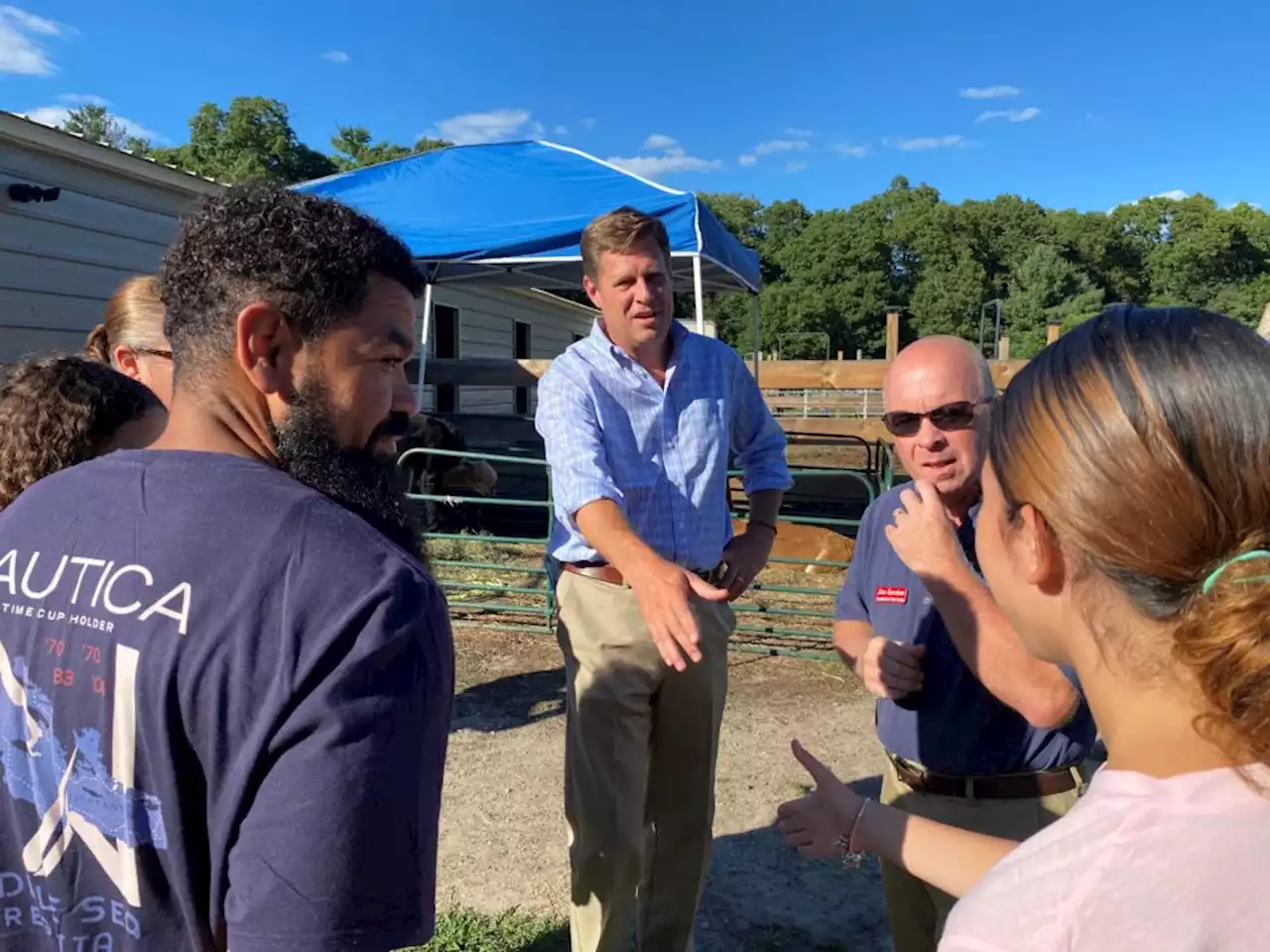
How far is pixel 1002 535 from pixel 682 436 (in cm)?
166

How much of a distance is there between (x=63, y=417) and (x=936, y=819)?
2104 millimetres

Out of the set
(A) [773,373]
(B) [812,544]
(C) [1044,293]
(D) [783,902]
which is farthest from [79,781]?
(C) [1044,293]

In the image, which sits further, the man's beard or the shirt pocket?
the shirt pocket

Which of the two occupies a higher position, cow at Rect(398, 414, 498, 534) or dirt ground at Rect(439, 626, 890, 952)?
cow at Rect(398, 414, 498, 534)

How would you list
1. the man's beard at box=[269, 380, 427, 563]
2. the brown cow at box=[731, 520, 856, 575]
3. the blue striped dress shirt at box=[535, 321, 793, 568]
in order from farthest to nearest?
the brown cow at box=[731, 520, 856, 575]
the blue striped dress shirt at box=[535, 321, 793, 568]
the man's beard at box=[269, 380, 427, 563]

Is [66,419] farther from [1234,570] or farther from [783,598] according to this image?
[783,598]

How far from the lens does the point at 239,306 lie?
1143mm

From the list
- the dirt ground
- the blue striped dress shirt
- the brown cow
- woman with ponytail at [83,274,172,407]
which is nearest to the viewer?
woman with ponytail at [83,274,172,407]

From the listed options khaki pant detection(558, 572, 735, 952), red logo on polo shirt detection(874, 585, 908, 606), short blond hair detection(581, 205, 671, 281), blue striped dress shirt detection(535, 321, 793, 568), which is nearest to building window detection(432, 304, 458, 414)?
short blond hair detection(581, 205, 671, 281)

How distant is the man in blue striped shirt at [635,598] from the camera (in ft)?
8.53

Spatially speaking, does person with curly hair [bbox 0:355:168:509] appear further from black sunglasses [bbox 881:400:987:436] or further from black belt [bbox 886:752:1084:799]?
black belt [bbox 886:752:1084:799]

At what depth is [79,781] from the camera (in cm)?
107

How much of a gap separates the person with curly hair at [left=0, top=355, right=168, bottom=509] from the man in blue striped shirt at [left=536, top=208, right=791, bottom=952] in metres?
1.08

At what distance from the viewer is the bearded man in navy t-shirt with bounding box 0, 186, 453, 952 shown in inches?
37.2
